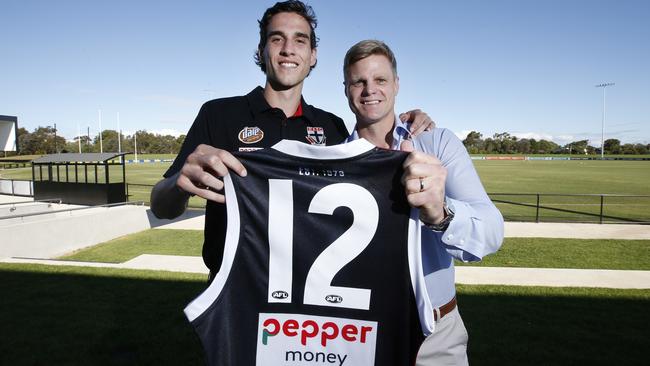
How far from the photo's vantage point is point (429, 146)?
2164 millimetres

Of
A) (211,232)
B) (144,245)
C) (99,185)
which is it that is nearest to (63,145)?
(99,185)

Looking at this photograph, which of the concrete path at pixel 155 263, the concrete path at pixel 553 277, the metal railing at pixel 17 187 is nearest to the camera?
the concrete path at pixel 553 277

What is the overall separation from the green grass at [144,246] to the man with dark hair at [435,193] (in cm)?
792

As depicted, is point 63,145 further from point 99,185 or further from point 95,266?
point 95,266

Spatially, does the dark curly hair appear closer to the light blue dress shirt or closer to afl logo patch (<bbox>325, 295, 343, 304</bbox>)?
the light blue dress shirt

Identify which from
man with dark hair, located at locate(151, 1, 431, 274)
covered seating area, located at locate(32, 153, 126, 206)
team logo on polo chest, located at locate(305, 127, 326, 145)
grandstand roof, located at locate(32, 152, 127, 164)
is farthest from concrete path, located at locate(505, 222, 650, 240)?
grandstand roof, located at locate(32, 152, 127, 164)

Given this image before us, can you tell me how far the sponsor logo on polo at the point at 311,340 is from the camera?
1.97 metres

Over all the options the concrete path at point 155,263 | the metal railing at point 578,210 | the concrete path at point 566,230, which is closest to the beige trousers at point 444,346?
the concrete path at point 155,263

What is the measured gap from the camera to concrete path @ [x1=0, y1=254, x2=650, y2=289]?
7.04 meters

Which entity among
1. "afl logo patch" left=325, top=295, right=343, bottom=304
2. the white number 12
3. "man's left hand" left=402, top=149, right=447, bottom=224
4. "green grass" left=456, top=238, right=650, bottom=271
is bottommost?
"green grass" left=456, top=238, right=650, bottom=271

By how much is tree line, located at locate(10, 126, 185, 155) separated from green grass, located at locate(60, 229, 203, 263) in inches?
3503

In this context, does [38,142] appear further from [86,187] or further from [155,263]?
[155,263]

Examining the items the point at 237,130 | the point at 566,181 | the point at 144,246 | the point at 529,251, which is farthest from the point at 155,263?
the point at 566,181

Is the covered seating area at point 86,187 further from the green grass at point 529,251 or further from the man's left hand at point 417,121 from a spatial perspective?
the man's left hand at point 417,121
